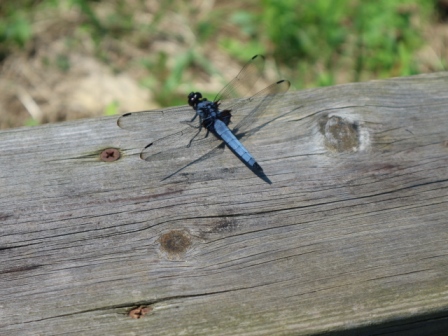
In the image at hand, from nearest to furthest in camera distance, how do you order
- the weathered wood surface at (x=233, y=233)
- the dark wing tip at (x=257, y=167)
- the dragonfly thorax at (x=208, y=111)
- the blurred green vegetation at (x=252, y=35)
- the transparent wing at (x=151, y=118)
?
the weathered wood surface at (x=233, y=233) < the dark wing tip at (x=257, y=167) < the transparent wing at (x=151, y=118) < the dragonfly thorax at (x=208, y=111) < the blurred green vegetation at (x=252, y=35)

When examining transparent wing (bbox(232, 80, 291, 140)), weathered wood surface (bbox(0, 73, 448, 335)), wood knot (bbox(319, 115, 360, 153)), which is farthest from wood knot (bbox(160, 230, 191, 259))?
wood knot (bbox(319, 115, 360, 153))

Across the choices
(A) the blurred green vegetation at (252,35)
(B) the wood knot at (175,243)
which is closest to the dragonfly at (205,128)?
(B) the wood knot at (175,243)

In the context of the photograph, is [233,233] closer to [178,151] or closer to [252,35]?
[178,151]

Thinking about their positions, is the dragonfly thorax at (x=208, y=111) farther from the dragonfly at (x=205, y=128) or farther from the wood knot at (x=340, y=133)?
the wood knot at (x=340, y=133)

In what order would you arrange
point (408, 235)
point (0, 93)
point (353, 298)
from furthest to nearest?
point (0, 93) < point (408, 235) < point (353, 298)

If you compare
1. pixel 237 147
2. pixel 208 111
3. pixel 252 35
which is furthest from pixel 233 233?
pixel 252 35

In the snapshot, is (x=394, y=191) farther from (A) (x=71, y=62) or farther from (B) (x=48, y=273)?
(A) (x=71, y=62)

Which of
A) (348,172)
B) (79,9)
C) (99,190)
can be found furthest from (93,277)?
(79,9)
